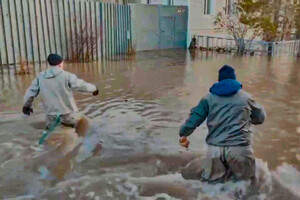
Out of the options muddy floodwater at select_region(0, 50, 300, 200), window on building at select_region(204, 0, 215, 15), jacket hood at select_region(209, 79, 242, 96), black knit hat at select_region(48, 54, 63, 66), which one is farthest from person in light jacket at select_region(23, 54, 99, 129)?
window on building at select_region(204, 0, 215, 15)

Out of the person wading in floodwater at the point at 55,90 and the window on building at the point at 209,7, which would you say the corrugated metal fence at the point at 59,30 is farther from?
the window on building at the point at 209,7

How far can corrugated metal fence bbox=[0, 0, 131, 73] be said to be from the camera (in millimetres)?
11844

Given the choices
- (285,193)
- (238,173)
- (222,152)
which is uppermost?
(222,152)

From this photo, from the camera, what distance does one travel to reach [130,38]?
54.7ft

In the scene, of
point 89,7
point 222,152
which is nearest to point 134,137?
point 222,152

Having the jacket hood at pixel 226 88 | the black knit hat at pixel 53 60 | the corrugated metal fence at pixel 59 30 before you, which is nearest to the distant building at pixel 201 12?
the corrugated metal fence at pixel 59 30

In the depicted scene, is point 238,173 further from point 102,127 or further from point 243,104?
point 102,127

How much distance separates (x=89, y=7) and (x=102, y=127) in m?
9.41

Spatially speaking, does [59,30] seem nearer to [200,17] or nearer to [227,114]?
[200,17]

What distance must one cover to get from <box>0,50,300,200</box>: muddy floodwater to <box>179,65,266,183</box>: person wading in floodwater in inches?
13.3

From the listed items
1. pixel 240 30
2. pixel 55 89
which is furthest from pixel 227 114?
pixel 240 30

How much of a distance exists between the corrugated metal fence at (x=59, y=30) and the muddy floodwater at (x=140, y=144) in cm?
258

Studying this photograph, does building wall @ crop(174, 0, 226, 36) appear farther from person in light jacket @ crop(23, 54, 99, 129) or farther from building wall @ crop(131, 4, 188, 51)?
person in light jacket @ crop(23, 54, 99, 129)

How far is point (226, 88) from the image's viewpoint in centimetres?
349
